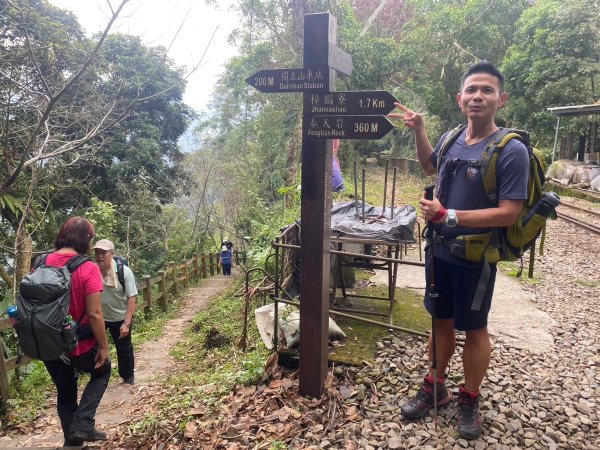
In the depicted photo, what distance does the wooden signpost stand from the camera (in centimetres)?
275

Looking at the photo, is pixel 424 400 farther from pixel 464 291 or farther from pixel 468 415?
pixel 464 291

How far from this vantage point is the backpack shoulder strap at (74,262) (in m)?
2.88

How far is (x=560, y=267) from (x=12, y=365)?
8.39 m

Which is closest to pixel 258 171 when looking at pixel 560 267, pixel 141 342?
pixel 141 342

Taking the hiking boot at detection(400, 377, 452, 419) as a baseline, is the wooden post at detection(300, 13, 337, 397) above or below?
above

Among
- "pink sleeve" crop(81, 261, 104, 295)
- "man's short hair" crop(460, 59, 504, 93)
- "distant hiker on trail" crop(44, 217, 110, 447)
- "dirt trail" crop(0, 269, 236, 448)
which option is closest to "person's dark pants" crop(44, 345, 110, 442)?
"distant hiker on trail" crop(44, 217, 110, 447)

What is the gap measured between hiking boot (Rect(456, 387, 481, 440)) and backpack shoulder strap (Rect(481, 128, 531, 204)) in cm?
122

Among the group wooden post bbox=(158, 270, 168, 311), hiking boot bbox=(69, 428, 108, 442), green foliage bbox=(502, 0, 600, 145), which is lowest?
wooden post bbox=(158, 270, 168, 311)

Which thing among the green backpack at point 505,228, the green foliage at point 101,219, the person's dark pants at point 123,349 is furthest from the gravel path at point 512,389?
the green foliage at point 101,219

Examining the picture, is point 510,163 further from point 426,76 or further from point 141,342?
point 426,76

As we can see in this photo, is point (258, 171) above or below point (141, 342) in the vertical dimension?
above

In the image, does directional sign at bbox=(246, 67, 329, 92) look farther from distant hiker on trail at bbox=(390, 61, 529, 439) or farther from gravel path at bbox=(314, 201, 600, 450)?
gravel path at bbox=(314, 201, 600, 450)

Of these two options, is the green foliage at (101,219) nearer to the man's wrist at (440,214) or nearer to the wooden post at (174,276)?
the wooden post at (174,276)

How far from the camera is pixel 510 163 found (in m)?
2.29
